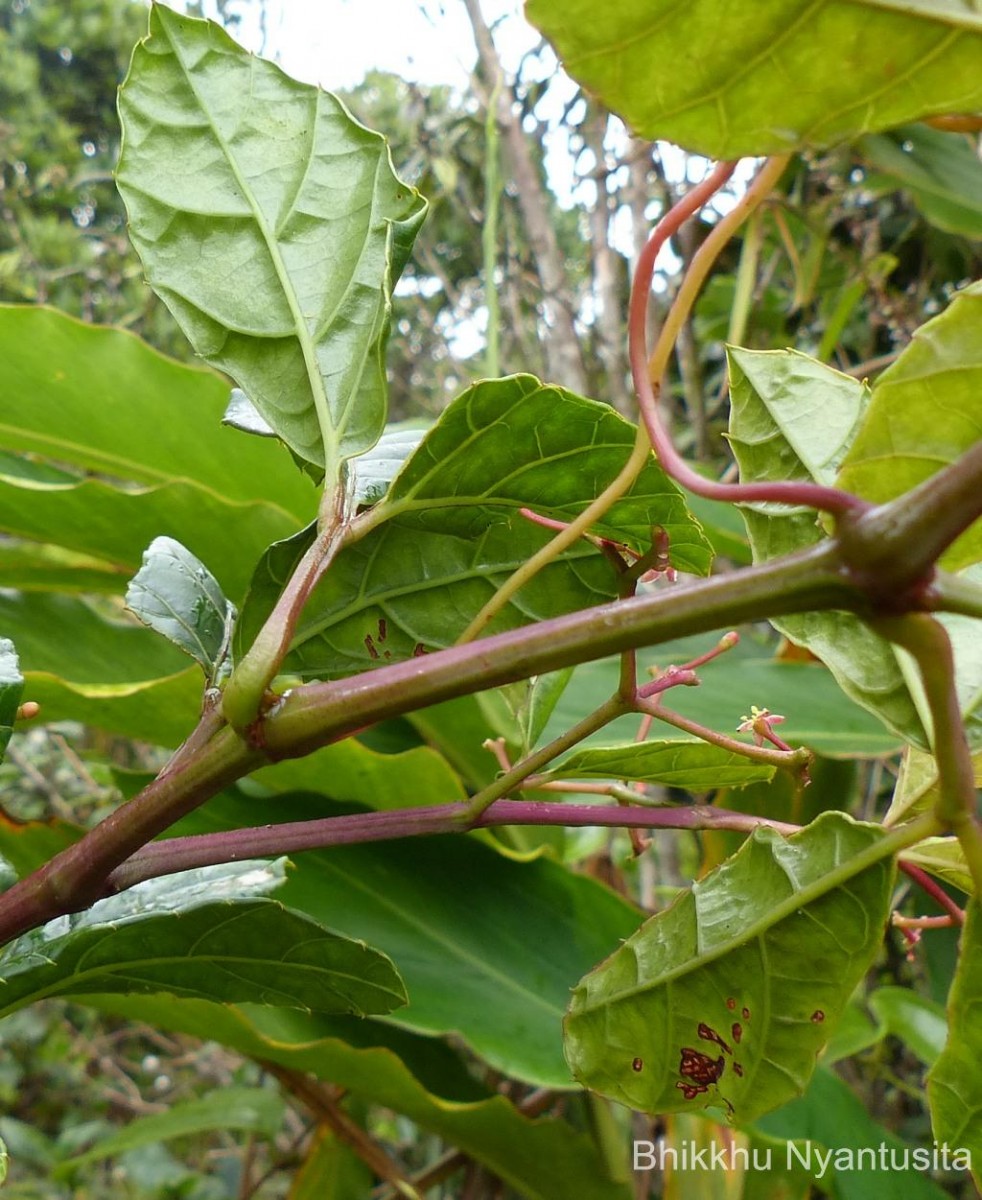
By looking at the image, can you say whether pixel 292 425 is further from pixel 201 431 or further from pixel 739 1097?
pixel 201 431

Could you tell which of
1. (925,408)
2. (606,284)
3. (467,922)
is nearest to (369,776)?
(467,922)

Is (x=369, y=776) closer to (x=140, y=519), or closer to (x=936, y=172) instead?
(x=140, y=519)

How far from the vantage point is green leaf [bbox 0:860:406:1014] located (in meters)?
0.24

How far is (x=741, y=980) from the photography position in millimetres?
239

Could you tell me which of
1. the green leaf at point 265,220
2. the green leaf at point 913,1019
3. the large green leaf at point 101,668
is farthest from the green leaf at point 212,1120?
the green leaf at point 265,220

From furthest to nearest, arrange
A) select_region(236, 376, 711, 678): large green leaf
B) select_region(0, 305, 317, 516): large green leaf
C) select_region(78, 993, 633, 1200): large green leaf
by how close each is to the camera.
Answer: select_region(0, 305, 317, 516): large green leaf < select_region(78, 993, 633, 1200): large green leaf < select_region(236, 376, 711, 678): large green leaf

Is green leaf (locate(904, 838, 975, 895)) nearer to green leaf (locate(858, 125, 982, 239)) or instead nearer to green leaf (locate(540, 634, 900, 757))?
green leaf (locate(540, 634, 900, 757))

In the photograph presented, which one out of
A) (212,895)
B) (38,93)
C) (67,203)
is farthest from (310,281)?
(38,93)

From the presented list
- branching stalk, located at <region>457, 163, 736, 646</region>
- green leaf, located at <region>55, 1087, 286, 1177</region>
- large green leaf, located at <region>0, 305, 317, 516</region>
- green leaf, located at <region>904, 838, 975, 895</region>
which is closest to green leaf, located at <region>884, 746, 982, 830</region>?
green leaf, located at <region>904, 838, 975, 895</region>

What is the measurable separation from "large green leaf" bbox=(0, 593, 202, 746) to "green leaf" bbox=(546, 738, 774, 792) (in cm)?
35

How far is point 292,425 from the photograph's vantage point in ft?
0.92

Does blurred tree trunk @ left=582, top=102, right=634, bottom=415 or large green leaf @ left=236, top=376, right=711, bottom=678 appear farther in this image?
blurred tree trunk @ left=582, top=102, right=634, bottom=415

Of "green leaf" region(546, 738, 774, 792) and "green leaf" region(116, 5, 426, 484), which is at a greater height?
"green leaf" region(116, 5, 426, 484)

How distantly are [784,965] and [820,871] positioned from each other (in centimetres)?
3
